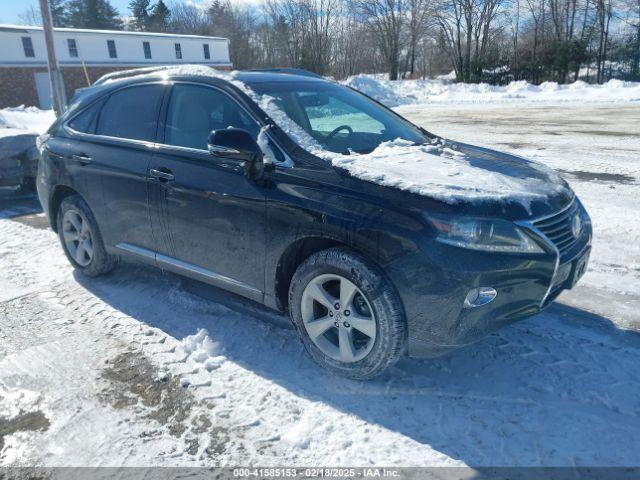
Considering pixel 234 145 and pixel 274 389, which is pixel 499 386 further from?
pixel 234 145

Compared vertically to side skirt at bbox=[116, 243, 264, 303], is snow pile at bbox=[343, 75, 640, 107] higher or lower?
higher

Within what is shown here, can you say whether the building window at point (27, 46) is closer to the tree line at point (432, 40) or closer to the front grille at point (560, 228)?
the tree line at point (432, 40)

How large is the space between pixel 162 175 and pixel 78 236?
5.12 feet

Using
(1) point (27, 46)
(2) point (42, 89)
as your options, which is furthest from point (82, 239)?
(1) point (27, 46)

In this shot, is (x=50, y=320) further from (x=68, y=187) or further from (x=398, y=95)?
(x=398, y=95)

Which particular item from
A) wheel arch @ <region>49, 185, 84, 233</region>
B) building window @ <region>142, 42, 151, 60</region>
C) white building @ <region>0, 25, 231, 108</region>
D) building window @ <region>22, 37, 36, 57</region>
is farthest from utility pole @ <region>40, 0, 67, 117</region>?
building window @ <region>142, 42, 151, 60</region>

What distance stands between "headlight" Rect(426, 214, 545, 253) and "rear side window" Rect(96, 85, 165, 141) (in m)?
2.46

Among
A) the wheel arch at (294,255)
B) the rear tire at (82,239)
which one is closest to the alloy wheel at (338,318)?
the wheel arch at (294,255)

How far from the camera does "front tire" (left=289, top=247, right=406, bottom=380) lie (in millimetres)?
2756

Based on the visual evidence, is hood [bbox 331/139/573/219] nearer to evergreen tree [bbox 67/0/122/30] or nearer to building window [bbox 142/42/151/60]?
building window [bbox 142/42/151/60]

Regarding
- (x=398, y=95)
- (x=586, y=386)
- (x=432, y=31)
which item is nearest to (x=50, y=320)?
(x=586, y=386)

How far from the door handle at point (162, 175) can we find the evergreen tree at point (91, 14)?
6885cm

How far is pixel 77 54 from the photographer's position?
130 feet

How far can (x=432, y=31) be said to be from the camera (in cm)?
4503
